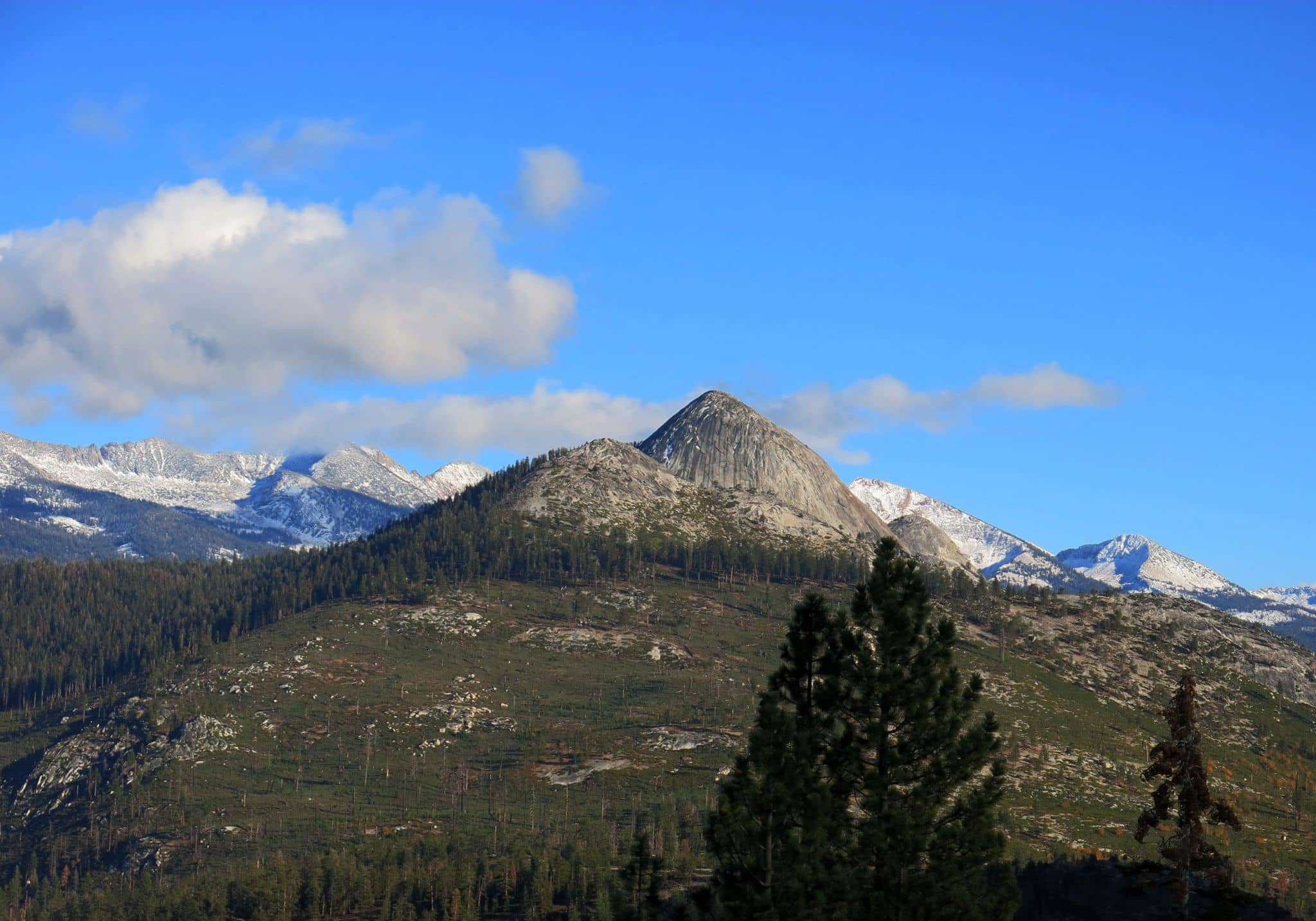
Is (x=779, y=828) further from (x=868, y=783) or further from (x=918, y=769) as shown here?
(x=918, y=769)

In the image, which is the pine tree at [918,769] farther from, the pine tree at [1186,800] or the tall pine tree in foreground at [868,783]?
the pine tree at [1186,800]

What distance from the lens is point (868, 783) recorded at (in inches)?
3226

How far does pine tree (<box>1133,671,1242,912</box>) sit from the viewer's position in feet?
318

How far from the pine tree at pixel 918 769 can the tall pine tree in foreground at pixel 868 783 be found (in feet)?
0.28

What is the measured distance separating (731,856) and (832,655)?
517 inches

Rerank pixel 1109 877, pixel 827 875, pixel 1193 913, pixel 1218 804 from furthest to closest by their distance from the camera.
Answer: pixel 1109 877 < pixel 1193 913 < pixel 1218 804 < pixel 827 875

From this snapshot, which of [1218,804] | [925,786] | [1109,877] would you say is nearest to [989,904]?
[925,786]

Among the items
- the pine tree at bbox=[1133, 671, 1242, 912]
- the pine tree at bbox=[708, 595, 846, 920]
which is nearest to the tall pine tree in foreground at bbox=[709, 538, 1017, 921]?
the pine tree at bbox=[708, 595, 846, 920]

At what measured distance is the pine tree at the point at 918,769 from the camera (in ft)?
263

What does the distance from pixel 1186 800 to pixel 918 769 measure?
26748 mm

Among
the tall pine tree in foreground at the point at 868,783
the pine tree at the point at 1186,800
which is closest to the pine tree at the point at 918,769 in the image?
the tall pine tree in foreground at the point at 868,783

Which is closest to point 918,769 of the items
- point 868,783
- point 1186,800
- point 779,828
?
point 868,783

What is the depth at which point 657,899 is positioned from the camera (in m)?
98.4

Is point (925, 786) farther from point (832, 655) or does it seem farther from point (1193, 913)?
point (1193, 913)
